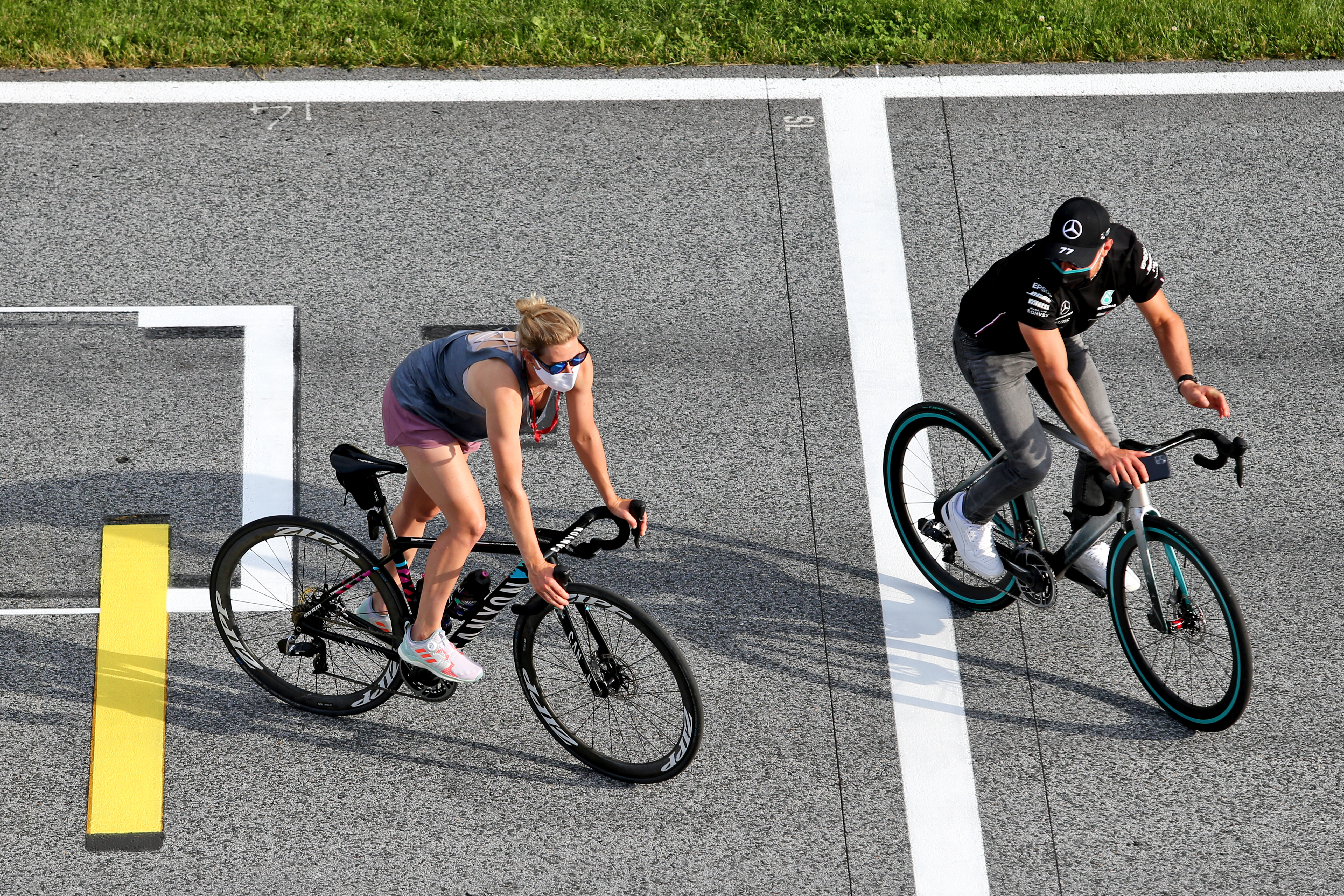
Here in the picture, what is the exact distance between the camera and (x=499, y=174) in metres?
7.91

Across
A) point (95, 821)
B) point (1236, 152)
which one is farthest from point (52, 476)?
point (1236, 152)

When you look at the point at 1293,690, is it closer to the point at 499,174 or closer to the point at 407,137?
the point at 499,174

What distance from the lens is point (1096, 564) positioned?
5840mm

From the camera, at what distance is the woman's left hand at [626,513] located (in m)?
4.78

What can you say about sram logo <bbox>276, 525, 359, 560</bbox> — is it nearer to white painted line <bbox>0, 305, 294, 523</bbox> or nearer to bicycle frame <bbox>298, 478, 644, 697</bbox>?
bicycle frame <bbox>298, 478, 644, 697</bbox>

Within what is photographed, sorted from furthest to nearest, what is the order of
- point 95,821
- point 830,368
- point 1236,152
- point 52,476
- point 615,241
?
point 1236,152
point 615,241
point 830,368
point 52,476
point 95,821

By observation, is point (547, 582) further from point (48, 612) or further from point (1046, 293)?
point (48, 612)

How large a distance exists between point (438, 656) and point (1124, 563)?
2.94 meters

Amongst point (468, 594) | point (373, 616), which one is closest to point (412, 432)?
point (468, 594)

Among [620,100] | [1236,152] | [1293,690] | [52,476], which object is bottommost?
[1293,690]

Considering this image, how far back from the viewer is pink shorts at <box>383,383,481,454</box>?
4.99 metres

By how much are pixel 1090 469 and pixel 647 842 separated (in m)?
2.47

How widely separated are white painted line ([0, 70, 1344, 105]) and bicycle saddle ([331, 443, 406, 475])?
12.7 ft

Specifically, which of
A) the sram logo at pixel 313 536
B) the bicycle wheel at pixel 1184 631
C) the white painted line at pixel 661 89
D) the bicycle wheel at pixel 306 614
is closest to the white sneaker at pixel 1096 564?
the bicycle wheel at pixel 1184 631
